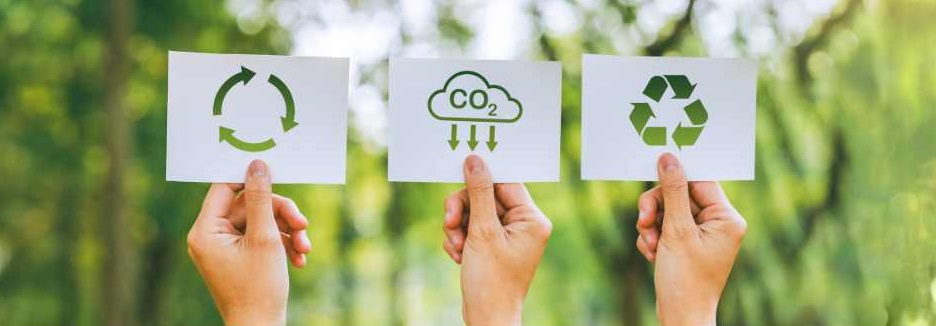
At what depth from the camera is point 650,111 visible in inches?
47.0

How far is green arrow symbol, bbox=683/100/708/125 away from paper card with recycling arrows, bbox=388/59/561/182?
0.56 feet

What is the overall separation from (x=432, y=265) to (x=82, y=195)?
1942 mm

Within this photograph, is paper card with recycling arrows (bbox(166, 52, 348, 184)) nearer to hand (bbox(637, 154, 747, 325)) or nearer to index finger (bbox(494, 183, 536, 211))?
index finger (bbox(494, 183, 536, 211))

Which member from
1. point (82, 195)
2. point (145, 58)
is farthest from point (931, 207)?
point (82, 195)

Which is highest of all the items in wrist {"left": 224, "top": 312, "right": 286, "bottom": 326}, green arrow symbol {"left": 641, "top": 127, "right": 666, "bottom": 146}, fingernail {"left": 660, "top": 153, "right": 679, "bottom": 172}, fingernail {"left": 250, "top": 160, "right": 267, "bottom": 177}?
green arrow symbol {"left": 641, "top": 127, "right": 666, "bottom": 146}

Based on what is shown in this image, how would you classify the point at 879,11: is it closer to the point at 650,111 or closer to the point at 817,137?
the point at 817,137

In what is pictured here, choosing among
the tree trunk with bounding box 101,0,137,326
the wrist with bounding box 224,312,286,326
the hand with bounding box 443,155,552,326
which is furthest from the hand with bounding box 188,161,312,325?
the tree trunk with bounding box 101,0,137,326

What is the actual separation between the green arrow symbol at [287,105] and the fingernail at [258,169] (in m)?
0.05


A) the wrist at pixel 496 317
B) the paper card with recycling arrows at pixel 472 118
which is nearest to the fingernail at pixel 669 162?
the paper card with recycling arrows at pixel 472 118

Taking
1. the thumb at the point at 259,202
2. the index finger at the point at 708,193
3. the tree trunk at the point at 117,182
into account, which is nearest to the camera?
the thumb at the point at 259,202

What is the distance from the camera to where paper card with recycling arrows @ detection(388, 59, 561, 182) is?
1.16 metres

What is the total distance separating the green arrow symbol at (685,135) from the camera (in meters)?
1.21

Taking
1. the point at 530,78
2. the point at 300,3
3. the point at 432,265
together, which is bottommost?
the point at 432,265

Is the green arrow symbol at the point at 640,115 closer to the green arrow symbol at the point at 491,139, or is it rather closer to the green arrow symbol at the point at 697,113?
the green arrow symbol at the point at 697,113
